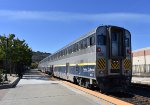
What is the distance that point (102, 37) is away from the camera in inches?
809

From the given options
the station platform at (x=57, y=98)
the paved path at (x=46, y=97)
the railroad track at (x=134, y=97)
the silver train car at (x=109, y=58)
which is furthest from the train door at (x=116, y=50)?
the paved path at (x=46, y=97)

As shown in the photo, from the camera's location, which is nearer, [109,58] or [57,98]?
[57,98]

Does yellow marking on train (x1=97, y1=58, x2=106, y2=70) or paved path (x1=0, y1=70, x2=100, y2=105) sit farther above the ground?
yellow marking on train (x1=97, y1=58, x2=106, y2=70)

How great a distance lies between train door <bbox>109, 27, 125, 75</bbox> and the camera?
2006cm

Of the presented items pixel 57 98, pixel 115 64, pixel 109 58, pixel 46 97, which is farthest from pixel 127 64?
pixel 46 97

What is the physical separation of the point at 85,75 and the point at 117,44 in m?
3.53

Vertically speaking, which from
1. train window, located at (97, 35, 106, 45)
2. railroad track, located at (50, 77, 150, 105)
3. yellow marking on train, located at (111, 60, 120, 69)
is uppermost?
train window, located at (97, 35, 106, 45)

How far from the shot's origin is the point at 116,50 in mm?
20484

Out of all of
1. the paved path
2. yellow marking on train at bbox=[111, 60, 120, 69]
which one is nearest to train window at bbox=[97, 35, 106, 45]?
yellow marking on train at bbox=[111, 60, 120, 69]

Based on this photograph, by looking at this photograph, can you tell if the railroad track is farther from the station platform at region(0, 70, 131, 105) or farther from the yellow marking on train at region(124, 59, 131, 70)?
the yellow marking on train at region(124, 59, 131, 70)

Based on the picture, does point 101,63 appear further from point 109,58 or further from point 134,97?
point 134,97

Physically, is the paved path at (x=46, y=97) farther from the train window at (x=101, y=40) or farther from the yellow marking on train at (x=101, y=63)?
the train window at (x=101, y=40)

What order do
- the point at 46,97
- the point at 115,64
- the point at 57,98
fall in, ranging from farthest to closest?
1. the point at 115,64
2. the point at 46,97
3. the point at 57,98

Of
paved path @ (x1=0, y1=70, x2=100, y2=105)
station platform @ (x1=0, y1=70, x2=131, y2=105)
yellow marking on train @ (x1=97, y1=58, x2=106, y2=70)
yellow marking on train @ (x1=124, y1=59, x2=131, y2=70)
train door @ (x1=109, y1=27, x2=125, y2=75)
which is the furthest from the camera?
yellow marking on train @ (x1=124, y1=59, x2=131, y2=70)
